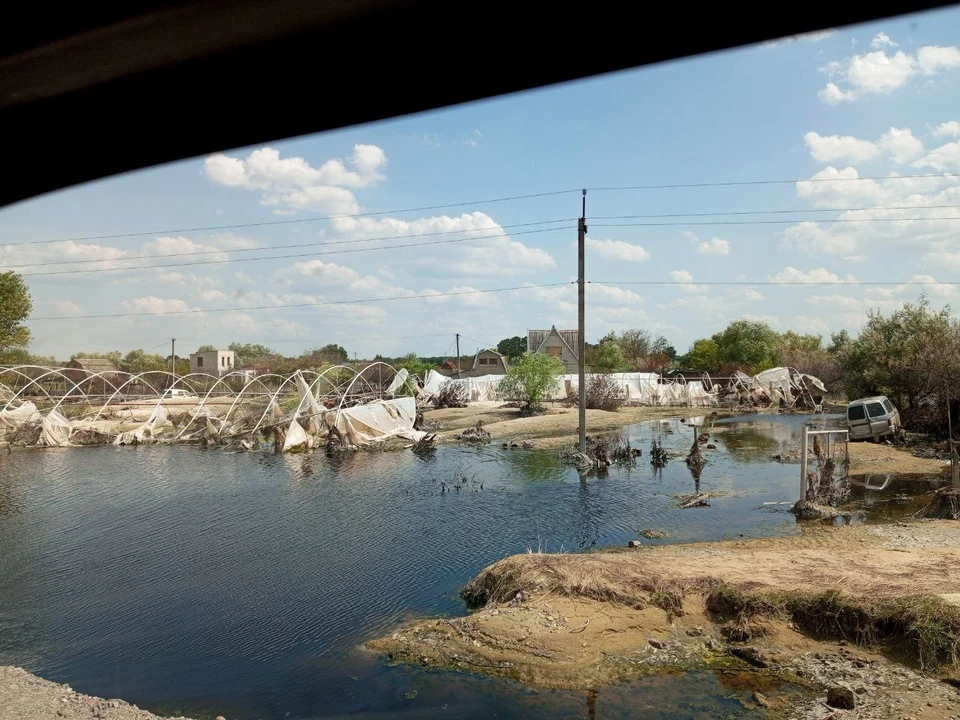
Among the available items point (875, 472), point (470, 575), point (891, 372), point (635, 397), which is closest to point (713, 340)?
point (635, 397)

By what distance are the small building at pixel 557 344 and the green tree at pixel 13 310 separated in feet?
114

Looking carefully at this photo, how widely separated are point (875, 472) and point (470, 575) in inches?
552

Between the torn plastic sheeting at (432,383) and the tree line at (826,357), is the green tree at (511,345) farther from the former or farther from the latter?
the torn plastic sheeting at (432,383)

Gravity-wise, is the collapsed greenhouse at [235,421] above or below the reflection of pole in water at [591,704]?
above

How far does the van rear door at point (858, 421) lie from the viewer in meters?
26.1

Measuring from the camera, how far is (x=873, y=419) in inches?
1021

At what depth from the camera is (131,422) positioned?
3572 centimetres

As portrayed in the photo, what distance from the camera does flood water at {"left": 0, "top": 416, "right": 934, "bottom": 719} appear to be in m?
8.06

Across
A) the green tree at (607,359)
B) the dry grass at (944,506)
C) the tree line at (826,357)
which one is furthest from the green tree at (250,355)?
the dry grass at (944,506)

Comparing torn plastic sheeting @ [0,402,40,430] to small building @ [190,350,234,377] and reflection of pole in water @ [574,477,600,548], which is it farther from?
small building @ [190,350,234,377]

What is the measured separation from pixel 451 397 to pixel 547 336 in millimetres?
17979

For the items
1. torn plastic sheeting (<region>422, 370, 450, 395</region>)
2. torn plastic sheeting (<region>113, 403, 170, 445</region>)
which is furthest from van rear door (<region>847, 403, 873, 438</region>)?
torn plastic sheeting (<region>113, 403, 170, 445</region>)

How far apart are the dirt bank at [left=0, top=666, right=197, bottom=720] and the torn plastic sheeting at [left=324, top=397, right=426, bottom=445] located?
20.7 m

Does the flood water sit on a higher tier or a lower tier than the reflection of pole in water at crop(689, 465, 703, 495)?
lower
